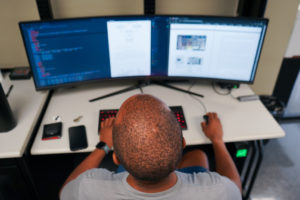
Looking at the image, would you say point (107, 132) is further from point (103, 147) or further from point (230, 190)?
point (230, 190)

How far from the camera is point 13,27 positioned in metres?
1.57

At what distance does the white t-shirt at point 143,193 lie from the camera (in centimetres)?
76

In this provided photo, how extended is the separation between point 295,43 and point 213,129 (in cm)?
109

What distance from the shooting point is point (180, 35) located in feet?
4.58

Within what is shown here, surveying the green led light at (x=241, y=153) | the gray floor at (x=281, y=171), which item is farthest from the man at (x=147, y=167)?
the gray floor at (x=281, y=171)

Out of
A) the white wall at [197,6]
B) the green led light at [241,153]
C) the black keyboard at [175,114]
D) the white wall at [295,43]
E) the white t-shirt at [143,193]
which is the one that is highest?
the white wall at [197,6]

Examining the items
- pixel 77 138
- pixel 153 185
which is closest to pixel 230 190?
pixel 153 185

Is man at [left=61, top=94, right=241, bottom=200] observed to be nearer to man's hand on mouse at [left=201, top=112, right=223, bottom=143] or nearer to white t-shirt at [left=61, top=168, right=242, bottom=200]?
white t-shirt at [left=61, top=168, right=242, bottom=200]

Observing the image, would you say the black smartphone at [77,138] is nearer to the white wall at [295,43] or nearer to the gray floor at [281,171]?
the gray floor at [281,171]

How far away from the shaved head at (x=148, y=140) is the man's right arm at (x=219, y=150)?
45cm

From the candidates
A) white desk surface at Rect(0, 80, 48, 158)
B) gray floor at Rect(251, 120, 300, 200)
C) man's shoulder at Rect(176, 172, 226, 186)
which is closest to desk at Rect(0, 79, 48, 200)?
white desk surface at Rect(0, 80, 48, 158)

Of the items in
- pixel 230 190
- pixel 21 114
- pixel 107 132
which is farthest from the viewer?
pixel 21 114

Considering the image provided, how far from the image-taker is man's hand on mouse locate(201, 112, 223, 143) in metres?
1.21

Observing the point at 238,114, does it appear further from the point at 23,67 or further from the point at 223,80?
the point at 23,67
